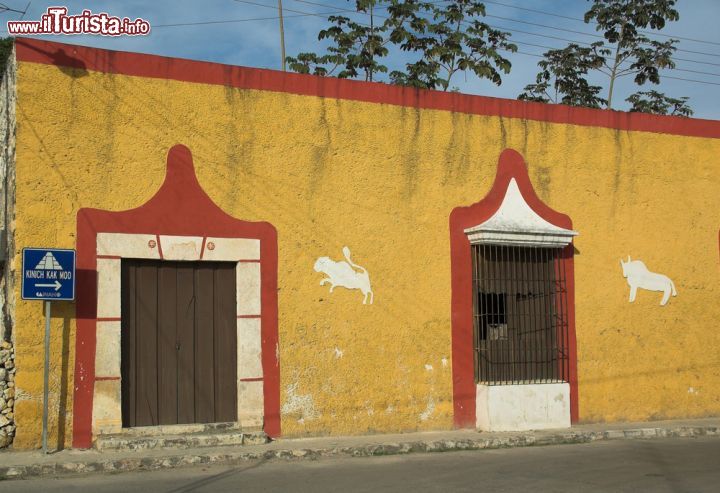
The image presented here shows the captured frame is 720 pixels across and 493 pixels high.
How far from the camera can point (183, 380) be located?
401 inches

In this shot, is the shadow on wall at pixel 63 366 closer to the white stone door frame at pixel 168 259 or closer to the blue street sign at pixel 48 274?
the white stone door frame at pixel 168 259

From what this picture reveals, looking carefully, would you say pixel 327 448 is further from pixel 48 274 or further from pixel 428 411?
pixel 48 274

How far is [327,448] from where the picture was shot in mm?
9797

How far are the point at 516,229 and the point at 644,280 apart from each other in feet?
8.27

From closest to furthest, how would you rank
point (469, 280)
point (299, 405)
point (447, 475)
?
point (447, 475), point (299, 405), point (469, 280)

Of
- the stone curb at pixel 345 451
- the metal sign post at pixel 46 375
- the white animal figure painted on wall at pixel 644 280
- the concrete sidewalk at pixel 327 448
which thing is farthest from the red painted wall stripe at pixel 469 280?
the metal sign post at pixel 46 375

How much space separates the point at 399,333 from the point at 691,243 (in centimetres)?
519

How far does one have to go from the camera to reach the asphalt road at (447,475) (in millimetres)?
7768

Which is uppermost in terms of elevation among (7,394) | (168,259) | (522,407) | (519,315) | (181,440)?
(168,259)

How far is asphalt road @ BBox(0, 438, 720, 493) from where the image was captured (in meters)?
7.77

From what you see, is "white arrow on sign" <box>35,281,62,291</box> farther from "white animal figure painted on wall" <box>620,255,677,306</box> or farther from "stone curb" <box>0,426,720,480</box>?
"white animal figure painted on wall" <box>620,255,677,306</box>

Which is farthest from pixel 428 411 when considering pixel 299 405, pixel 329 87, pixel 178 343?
pixel 329 87

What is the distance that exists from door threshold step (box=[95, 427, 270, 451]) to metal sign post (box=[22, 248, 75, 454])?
2.27ft

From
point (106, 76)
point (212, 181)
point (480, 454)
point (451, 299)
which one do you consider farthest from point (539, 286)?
point (106, 76)
